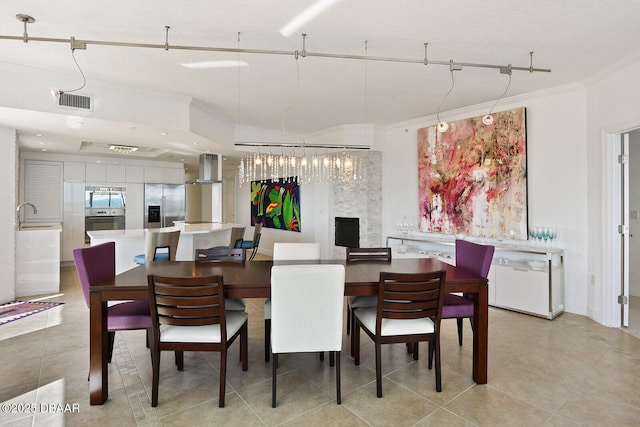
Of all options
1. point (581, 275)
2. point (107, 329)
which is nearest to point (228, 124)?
point (107, 329)

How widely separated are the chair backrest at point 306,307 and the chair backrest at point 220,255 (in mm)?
1172

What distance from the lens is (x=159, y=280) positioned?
2078 mm

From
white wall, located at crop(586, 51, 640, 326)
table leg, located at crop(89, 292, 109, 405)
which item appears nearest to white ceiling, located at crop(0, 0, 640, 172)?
white wall, located at crop(586, 51, 640, 326)

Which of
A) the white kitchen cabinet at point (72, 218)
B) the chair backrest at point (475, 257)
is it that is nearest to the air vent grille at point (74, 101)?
the white kitchen cabinet at point (72, 218)

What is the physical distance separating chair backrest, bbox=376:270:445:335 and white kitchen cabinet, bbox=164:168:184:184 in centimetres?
725

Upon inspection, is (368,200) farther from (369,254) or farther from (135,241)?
(135,241)

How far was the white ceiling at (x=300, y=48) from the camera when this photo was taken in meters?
2.50

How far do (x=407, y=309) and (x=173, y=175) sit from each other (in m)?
7.48

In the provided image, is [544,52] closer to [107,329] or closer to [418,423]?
[418,423]

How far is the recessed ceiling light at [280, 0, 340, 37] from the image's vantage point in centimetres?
245

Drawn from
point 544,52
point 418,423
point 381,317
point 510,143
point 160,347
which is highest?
point 544,52

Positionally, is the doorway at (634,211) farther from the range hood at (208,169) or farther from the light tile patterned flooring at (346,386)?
the range hood at (208,169)

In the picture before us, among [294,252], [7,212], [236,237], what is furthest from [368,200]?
[7,212]

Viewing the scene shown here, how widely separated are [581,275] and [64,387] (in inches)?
206
